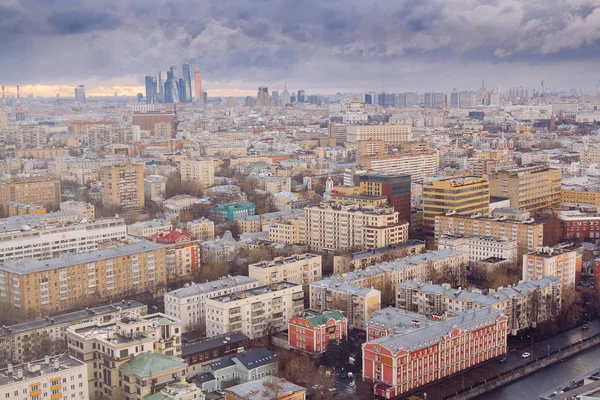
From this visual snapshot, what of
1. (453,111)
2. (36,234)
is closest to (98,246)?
(36,234)

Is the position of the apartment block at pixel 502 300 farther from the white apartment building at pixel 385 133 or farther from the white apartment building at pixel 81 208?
the white apartment building at pixel 385 133

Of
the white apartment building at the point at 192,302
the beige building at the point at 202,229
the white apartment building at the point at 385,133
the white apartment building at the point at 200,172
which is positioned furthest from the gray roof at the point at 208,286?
the white apartment building at the point at 385,133

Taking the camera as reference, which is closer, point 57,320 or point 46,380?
point 46,380

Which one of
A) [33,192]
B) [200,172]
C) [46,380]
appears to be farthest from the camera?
[200,172]

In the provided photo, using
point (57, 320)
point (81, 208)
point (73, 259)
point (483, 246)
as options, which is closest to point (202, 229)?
point (81, 208)

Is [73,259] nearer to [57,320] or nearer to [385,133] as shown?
[57,320]

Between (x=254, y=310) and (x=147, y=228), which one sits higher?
(x=147, y=228)
